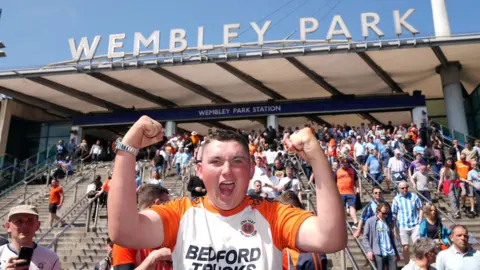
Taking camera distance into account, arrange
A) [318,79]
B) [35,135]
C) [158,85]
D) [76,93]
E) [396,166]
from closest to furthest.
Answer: [396,166] < [318,79] < [158,85] < [76,93] < [35,135]

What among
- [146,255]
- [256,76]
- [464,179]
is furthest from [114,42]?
[146,255]

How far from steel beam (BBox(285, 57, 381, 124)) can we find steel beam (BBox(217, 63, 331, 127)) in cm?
233

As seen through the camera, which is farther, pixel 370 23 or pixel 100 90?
pixel 100 90

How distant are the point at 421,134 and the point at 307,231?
17.2 meters

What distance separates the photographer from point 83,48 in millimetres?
22547

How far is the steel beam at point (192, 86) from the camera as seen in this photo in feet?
74.0

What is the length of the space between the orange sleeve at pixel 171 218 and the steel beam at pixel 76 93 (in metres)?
23.3

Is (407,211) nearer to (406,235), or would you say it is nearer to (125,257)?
(406,235)

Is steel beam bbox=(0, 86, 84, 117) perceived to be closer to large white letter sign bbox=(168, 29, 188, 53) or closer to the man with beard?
large white letter sign bbox=(168, 29, 188, 53)

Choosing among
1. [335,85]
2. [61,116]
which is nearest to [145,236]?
[335,85]

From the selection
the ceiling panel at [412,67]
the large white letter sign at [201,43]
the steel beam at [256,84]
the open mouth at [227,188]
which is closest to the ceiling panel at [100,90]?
the large white letter sign at [201,43]

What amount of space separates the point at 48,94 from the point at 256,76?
41.6 ft

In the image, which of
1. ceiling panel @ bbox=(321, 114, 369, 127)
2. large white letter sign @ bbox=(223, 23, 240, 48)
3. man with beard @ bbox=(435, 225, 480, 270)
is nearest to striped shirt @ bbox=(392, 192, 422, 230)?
man with beard @ bbox=(435, 225, 480, 270)

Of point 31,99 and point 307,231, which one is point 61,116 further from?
point 307,231
